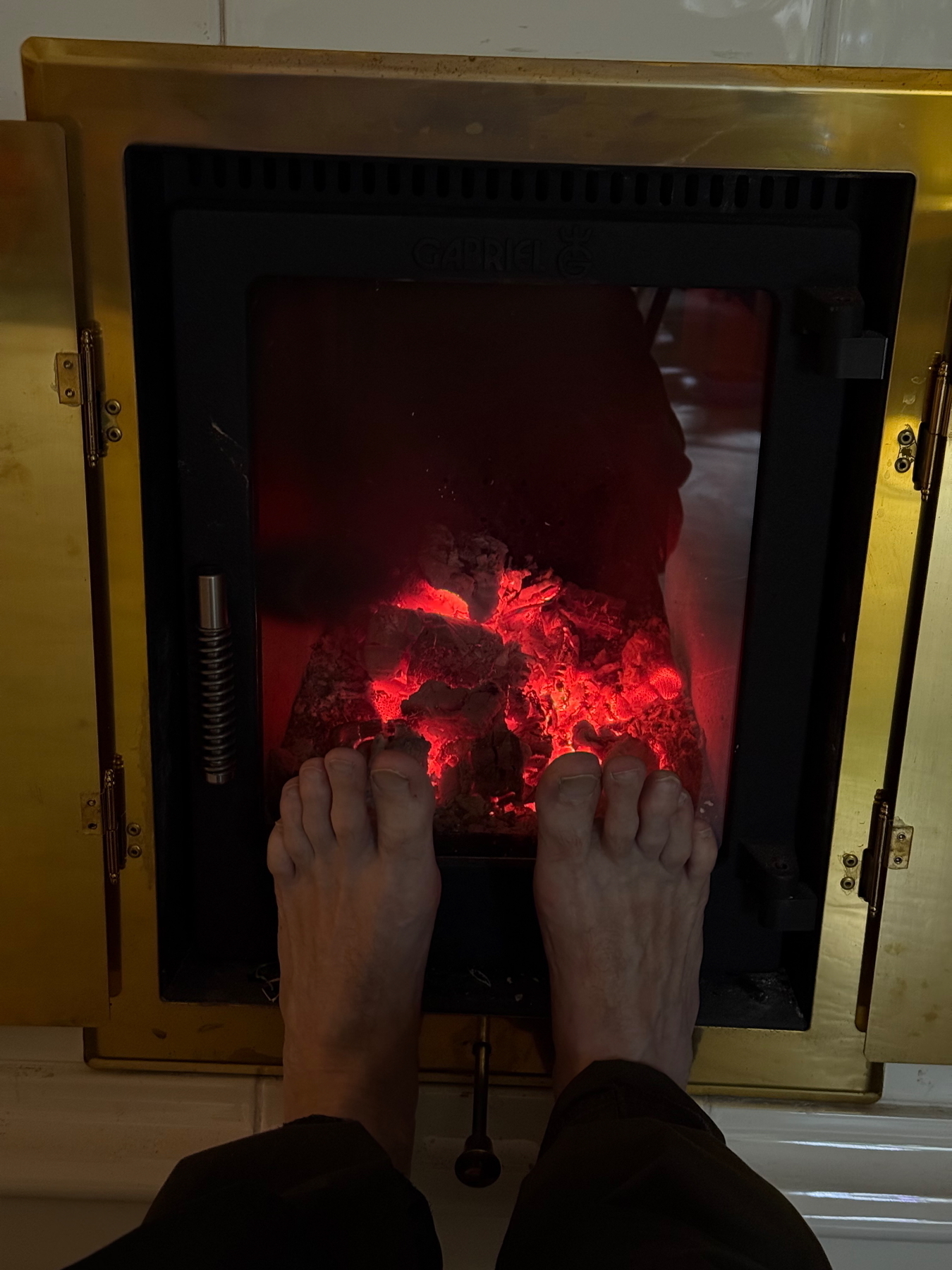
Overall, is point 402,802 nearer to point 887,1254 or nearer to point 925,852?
point 925,852

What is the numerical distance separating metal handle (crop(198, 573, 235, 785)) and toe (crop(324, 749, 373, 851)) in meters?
0.09

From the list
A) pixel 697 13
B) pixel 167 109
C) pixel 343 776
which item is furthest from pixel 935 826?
pixel 167 109

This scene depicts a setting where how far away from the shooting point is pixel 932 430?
0.76 meters

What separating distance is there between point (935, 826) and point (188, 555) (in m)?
0.63

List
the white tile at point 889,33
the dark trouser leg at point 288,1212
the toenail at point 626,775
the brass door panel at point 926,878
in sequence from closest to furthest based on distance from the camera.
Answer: the dark trouser leg at point 288,1212 → the white tile at point 889,33 → the brass door panel at point 926,878 → the toenail at point 626,775

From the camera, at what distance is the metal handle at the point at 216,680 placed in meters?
0.83

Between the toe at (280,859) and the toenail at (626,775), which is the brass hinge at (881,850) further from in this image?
the toe at (280,859)

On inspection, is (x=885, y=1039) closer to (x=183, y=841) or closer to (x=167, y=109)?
(x=183, y=841)

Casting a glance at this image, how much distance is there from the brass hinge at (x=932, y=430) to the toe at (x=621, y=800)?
0.32 m

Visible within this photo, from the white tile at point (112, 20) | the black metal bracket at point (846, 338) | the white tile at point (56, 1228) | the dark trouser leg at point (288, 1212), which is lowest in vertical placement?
the white tile at point (56, 1228)

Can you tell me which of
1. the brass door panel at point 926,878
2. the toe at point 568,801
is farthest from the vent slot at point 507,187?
the toe at point 568,801

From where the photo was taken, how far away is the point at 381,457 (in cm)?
85

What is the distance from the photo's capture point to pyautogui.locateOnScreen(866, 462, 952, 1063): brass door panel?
0.79 meters

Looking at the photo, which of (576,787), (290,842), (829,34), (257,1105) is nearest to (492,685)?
(576,787)
